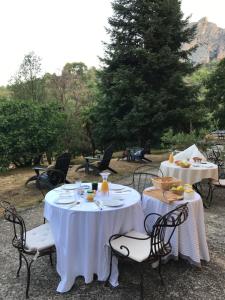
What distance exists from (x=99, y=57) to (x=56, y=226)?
1120cm

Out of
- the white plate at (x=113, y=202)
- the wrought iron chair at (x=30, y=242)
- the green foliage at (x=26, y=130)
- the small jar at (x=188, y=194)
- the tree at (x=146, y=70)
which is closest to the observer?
the wrought iron chair at (x=30, y=242)

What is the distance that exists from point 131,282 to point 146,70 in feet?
35.6

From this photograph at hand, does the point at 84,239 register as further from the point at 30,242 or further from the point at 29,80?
the point at 29,80

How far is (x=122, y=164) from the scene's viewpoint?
10.3m

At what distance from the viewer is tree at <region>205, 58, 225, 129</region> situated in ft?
55.7

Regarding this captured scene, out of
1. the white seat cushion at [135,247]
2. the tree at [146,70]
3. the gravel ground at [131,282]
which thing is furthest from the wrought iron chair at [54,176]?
the tree at [146,70]

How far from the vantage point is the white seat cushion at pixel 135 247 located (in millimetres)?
2672

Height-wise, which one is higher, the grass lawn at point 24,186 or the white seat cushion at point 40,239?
the white seat cushion at point 40,239

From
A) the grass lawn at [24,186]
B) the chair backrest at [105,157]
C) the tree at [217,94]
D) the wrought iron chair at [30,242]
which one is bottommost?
the grass lawn at [24,186]

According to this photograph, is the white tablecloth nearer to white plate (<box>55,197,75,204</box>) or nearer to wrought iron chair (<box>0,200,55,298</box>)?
white plate (<box>55,197,75,204</box>)

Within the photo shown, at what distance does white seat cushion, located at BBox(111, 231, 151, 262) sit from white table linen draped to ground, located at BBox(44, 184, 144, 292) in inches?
4.3

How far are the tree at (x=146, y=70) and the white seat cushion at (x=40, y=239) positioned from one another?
9236mm

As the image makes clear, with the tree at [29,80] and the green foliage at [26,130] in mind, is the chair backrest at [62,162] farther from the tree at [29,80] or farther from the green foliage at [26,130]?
the tree at [29,80]

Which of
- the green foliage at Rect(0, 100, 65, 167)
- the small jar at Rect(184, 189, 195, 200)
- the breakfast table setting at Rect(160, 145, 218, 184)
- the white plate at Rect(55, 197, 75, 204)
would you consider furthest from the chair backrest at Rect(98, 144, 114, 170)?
the white plate at Rect(55, 197, 75, 204)
